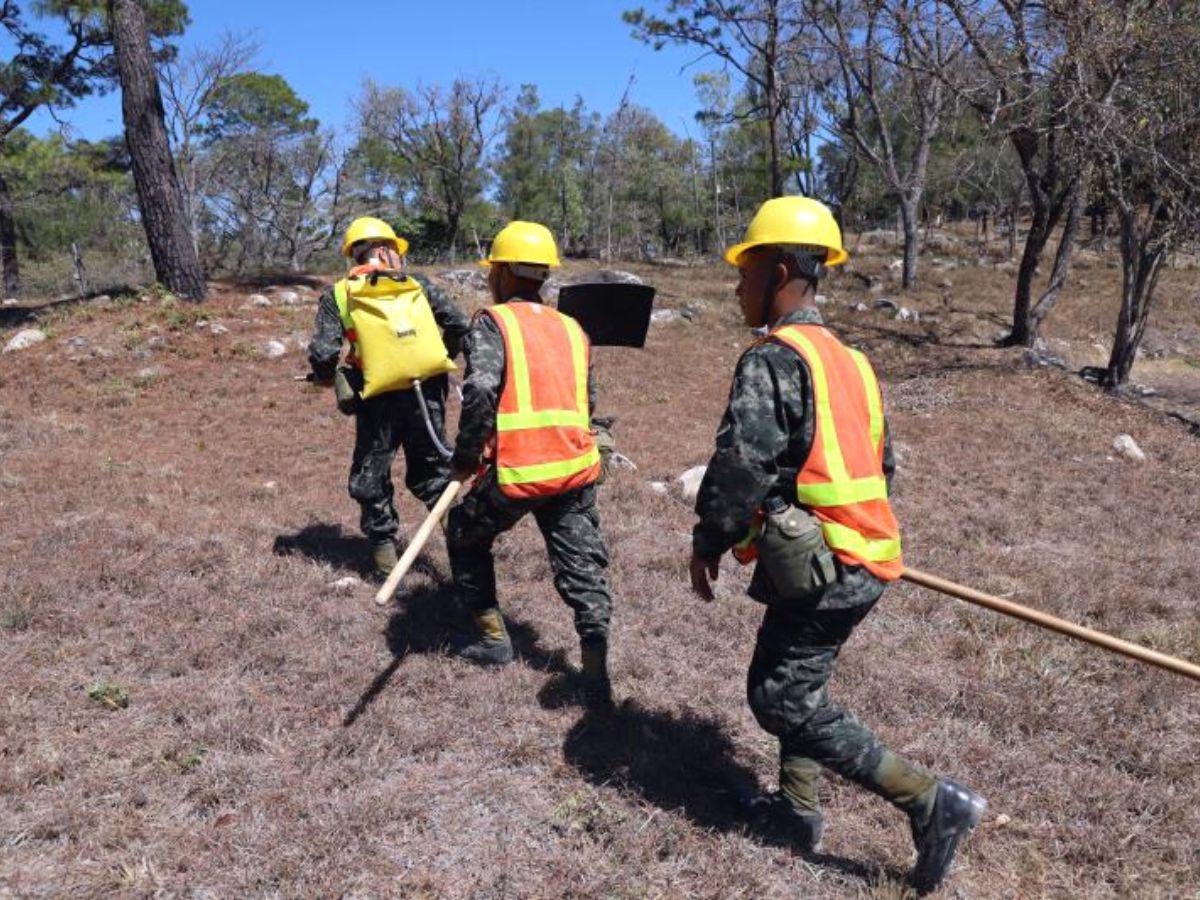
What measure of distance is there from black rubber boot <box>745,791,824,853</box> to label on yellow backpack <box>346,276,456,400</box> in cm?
267

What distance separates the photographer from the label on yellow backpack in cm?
422

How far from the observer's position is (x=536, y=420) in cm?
321

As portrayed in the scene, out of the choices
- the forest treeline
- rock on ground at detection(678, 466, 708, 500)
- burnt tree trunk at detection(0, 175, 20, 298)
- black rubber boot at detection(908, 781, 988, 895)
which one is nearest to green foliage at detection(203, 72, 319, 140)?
the forest treeline

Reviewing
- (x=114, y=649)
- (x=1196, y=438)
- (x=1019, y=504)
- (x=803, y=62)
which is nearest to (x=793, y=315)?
(x=114, y=649)

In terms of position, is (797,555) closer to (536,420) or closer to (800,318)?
(800,318)

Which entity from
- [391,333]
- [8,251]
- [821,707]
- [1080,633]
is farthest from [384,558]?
[8,251]

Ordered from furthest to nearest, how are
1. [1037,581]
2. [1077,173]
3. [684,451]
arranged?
1. [1077,173]
2. [684,451]
3. [1037,581]

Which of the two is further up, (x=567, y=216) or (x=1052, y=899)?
(x=567, y=216)

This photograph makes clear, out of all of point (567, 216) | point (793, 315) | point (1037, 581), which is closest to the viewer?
point (793, 315)

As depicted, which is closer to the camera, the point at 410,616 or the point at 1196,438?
the point at 410,616

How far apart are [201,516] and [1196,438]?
1082 centimetres

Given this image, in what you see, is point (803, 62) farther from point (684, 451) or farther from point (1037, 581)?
point (1037, 581)

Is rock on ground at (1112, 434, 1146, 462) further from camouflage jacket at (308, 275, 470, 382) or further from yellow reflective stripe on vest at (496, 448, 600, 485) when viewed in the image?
yellow reflective stripe on vest at (496, 448, 600, 485)

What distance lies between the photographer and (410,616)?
423 centimetres
